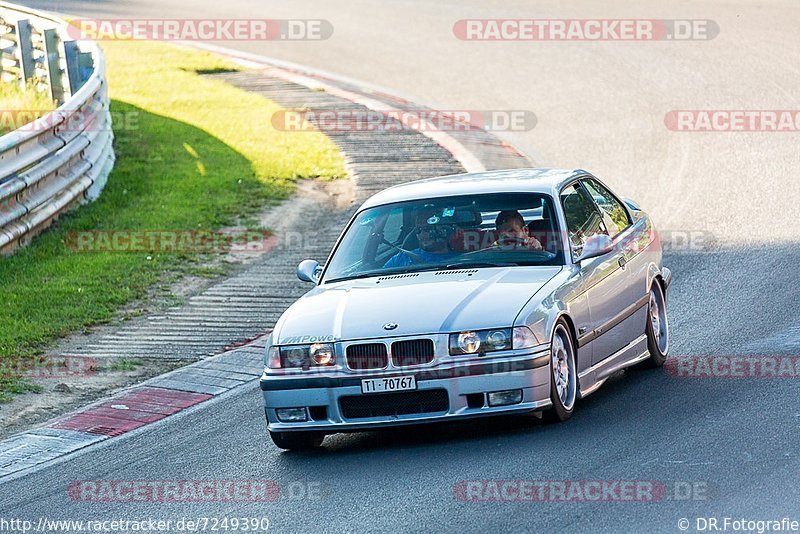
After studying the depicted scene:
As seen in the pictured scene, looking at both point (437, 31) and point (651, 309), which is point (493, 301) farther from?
point (437, 31)

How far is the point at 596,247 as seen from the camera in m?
9.15

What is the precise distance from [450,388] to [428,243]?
1512mm

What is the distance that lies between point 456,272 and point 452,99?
521 inches

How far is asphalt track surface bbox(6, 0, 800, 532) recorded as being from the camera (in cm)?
716

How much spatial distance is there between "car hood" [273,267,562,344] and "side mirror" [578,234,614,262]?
0.68 feet

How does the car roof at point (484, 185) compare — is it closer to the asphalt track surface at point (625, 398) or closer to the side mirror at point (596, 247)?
the side mirror at point (596, 247)

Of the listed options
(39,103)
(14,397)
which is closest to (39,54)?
(39,103)

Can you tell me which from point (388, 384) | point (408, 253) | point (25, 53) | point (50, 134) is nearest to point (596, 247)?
point (408, 253)

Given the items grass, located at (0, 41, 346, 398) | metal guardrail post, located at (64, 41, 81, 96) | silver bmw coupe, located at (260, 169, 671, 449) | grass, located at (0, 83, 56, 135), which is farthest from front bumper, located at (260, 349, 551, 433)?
metal guardrail post, located at (64, 41, 81, 96)

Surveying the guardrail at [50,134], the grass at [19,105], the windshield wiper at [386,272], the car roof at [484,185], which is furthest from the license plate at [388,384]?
the grass at [19,105]

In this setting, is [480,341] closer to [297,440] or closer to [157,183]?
[297,440]

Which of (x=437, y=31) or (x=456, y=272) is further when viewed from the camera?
(x=437, y=31)

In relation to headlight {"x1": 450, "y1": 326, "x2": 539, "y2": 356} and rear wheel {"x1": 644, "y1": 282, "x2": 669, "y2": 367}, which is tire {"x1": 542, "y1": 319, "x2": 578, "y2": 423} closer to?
headlight {"x1": 450, "y1": 326, "x2": 539, "y2": 356}

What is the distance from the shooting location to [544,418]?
28.0 feet
